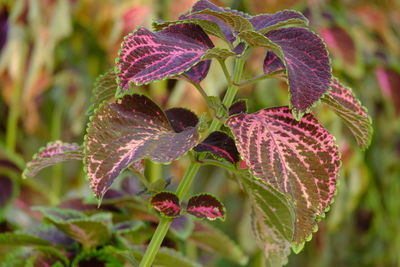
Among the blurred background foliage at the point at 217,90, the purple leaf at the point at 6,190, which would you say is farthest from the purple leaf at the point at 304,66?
the blurred background foliage at the point at 217,90

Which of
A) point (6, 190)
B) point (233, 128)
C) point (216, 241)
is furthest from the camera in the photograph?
point (6, 190)

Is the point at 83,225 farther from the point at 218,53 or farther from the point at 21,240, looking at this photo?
the point at 218,53

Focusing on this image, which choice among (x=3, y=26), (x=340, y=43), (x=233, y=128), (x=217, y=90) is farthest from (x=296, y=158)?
(x=3, y=26)

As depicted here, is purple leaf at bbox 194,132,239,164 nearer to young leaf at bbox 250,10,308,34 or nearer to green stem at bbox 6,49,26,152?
young leaf at bbox 250,10,308,34

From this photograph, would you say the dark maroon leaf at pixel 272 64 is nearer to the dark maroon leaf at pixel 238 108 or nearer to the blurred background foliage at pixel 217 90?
the dark maroon leaf at pixel 238 108

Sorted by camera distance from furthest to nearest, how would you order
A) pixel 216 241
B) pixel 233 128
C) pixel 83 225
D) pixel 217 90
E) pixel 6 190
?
1. pixel 217 90
2. pixel 6 190
3. pixel 216 241
4. pixel 83 225
5. pixel 233 128
